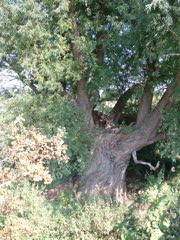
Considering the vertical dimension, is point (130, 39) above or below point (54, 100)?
above

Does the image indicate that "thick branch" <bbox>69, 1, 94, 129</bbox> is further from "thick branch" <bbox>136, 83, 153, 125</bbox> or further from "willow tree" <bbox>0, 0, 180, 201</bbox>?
"thick branch" <bbox>136, 83, 153, 125</bbox>

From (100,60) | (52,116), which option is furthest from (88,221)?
(100,60)

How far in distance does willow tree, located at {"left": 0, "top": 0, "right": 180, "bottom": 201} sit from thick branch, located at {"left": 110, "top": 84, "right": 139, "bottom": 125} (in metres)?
0.04

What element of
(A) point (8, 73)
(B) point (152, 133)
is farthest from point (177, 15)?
(A) point (8, 73)

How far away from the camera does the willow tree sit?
5086 millimetres

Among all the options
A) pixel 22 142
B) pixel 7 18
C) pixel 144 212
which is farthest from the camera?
pixel 7 18

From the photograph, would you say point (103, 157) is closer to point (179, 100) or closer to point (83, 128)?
point (83, 128)

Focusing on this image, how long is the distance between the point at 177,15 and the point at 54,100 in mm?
3011

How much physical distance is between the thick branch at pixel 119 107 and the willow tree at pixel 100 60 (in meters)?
0.04

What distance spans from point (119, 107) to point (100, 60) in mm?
1593

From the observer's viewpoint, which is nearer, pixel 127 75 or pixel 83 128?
pixel 83 128

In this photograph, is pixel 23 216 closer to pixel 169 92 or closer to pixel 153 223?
pixel 153 223

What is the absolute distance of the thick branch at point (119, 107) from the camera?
22.6 feet

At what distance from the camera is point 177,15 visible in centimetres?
468
